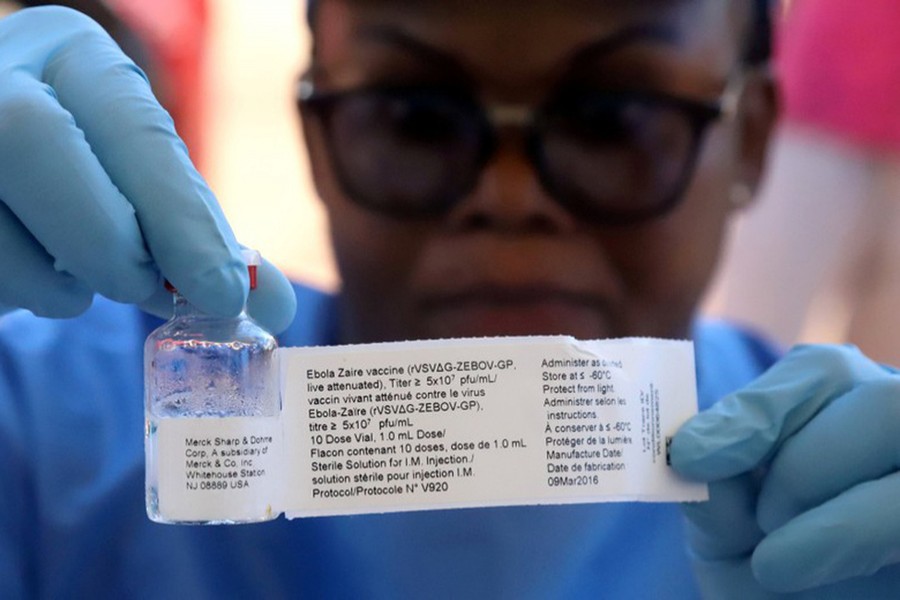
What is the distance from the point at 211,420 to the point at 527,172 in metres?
0.76

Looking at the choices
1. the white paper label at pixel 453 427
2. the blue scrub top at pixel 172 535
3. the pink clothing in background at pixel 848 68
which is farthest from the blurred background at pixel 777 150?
the white paper label at pixel 453 427

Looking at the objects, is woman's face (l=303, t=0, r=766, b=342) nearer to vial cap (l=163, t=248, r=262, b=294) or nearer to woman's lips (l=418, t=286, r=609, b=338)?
woman's lips (l=418, t=286, r=609, b=338)

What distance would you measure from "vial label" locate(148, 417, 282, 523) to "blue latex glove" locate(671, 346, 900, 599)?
361 millimetres

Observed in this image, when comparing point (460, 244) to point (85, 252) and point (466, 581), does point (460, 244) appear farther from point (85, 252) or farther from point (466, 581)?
point (85, 252)

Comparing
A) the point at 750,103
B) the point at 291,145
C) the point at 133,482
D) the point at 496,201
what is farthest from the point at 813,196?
the point at 133,482

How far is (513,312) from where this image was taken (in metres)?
1.38

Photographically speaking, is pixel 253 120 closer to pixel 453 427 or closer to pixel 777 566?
pixel 453 427

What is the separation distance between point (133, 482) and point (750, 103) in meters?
1.08

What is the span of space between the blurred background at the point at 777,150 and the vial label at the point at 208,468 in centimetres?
87

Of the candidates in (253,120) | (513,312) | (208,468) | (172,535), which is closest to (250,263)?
(208,468)

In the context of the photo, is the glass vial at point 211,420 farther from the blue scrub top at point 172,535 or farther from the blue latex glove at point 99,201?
the blue scrub top at point 172,535

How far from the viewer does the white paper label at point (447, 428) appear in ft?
2.53

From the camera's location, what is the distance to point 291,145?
2.01m

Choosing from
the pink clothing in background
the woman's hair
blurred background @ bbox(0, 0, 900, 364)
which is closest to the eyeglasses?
the woman's hair
